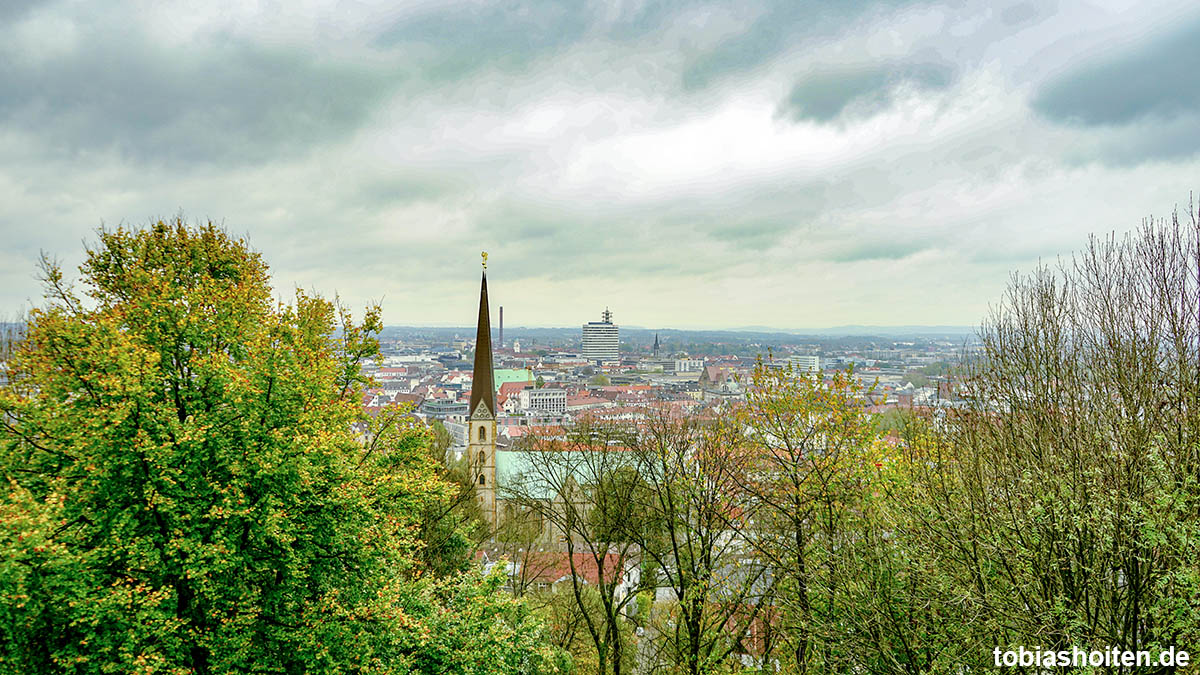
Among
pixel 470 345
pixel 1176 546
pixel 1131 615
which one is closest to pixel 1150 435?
pixel 1176 546

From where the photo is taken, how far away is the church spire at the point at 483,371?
102ft

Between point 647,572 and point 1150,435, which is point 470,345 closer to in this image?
point 647,572

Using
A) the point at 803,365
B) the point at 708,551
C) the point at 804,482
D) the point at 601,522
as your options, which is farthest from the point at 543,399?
the point at 804,482

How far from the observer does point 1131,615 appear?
315 inches

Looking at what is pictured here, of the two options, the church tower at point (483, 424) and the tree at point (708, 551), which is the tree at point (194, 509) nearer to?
the tree at point (708, 551)

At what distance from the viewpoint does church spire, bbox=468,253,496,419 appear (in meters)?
31.2

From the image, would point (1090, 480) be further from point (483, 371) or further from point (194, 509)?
point (483, 371)

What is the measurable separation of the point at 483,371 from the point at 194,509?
25.4 metres

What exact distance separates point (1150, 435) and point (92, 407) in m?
14.8

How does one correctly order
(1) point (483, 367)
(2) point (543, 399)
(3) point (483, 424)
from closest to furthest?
(1) point (483, 367) → (3) point (483, 424) → (2) point (543, 399)

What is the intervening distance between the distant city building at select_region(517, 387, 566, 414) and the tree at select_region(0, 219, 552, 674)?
123031mm

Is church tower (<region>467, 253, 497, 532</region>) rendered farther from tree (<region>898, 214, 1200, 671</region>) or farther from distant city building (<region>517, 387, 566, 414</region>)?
distant city building (<region>517, 387, 566, 414</region>)

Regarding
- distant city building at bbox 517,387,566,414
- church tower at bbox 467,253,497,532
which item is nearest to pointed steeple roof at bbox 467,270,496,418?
church tower at bbox 467,253,497,532

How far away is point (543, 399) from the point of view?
140 meters
